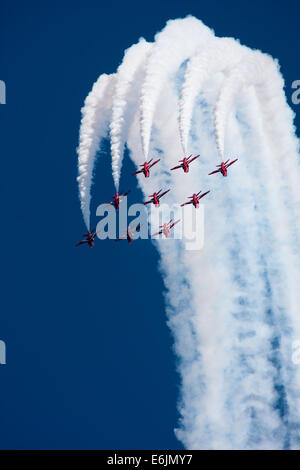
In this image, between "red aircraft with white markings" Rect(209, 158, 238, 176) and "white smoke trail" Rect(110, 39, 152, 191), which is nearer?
"white smoke trail" Rect(110, 39, 152, 191)

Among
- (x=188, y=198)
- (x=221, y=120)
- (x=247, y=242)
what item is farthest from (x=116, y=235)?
(x=221, y=120)

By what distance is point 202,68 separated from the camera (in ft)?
115

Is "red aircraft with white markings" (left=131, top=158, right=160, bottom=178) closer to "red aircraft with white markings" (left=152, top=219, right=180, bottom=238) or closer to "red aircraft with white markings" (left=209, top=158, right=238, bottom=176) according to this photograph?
"red aircraft with white markings" (left=209, top=158, right=238, bottom=176)

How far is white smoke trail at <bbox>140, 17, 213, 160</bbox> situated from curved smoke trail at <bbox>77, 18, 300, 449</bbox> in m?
0.27

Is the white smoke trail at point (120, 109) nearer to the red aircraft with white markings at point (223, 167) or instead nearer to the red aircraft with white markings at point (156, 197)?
the red aircraft with white markings at point (156, 197)

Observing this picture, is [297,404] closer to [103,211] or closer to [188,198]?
[188,198]

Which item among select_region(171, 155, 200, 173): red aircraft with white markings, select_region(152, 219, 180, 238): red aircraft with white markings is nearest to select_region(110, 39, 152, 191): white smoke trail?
select_region(171, 155, 200, 173): red aircraft with white markings

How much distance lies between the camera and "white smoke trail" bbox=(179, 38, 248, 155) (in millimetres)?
33656

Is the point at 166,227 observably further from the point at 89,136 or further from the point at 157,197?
the point at 89,136

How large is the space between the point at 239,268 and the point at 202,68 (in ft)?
44.1

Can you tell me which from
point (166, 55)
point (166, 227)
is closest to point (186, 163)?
point (166, 227)

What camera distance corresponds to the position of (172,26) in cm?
3712

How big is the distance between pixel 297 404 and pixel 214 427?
5.78 meters

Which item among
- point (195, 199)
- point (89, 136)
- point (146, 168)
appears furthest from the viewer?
point (195, 199)
